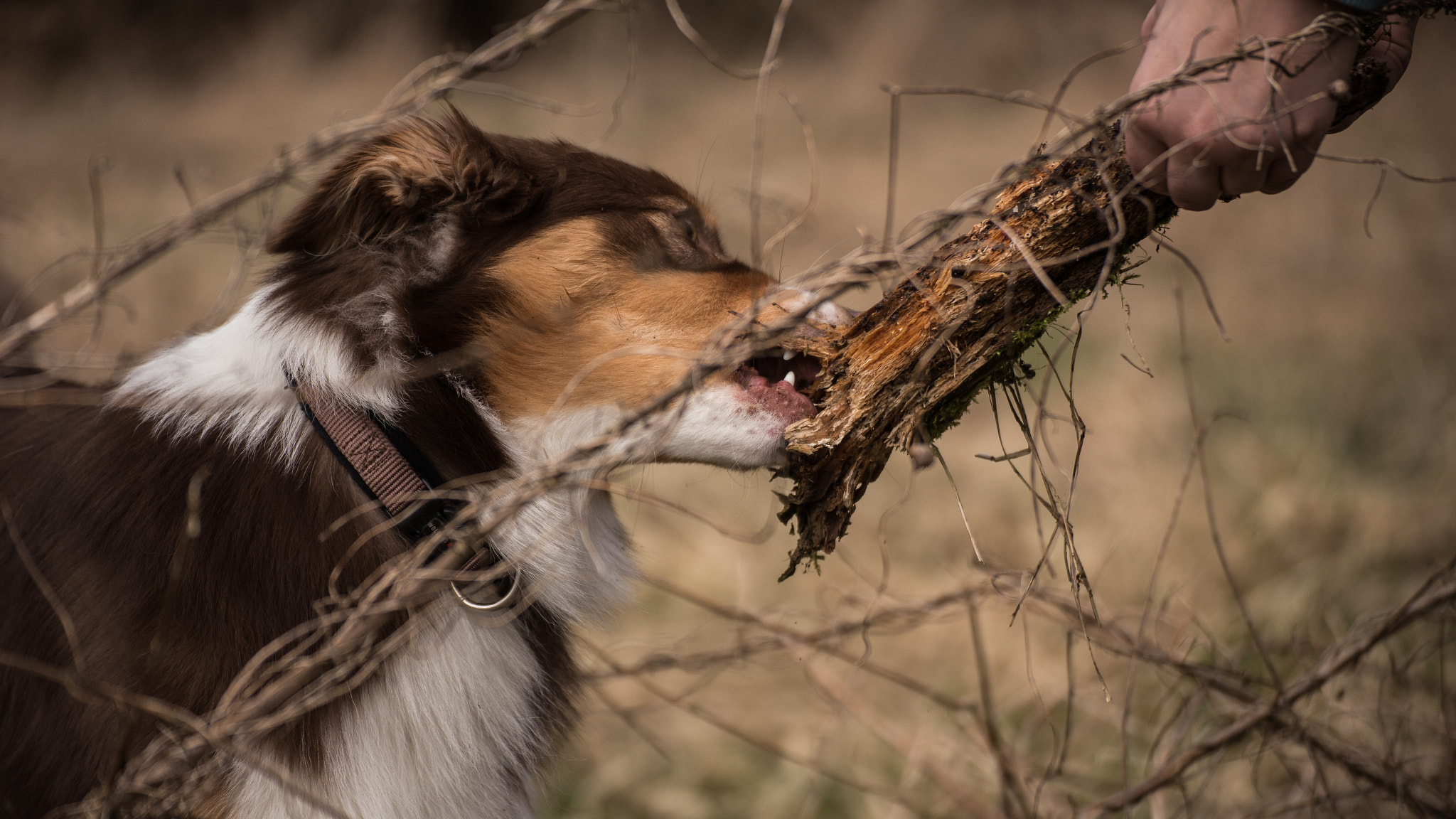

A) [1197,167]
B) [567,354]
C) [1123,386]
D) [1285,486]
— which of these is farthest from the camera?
[1123,386]

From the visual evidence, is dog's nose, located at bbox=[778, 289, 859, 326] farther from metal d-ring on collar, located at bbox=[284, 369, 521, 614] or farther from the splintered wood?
metal d-ring on collar, located at bbox=[284, 369, 521, 614]

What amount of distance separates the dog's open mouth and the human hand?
79cm

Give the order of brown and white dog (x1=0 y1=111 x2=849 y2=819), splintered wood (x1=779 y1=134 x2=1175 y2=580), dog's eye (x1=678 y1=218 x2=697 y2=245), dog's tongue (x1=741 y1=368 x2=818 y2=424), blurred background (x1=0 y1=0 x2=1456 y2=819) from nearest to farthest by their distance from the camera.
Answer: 1. splintered wood (x1=779 y1=134 x2=1175 y2=580)
2. brown and white dog (x1=0 y1=111 x2=849 y2=819)
3. dog's tongue (x1=741 y1=368 x2=818 y2=424)
4. dog's eye (x1=678 y1=218 x2=697 y2=245)
5. blurred background (x1=0 y1=0 x2=1456 y2=819)

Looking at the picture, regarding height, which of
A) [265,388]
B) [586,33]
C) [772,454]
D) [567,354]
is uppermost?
[586,33]

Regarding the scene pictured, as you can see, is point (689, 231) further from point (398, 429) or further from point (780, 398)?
point (398, 429)

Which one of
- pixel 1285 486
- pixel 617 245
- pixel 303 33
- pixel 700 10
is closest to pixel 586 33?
pixel 700 10

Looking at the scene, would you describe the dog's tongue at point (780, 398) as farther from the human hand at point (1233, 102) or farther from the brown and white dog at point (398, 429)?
the human hand at point (1233, 102)

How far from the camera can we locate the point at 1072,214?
1.81 meters

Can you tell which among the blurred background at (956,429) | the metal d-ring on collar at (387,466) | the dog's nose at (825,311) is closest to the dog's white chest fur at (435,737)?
the metal d-ring on collar at (387,466)

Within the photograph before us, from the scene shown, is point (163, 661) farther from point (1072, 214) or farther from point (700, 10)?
point (700, 10)

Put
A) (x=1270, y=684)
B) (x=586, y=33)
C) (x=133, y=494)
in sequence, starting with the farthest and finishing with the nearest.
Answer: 1. (x=586, y=33)
2. (x=1270, y=684)
3. (x=133, y=494)

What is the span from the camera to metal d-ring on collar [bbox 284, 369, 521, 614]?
1.96 meters

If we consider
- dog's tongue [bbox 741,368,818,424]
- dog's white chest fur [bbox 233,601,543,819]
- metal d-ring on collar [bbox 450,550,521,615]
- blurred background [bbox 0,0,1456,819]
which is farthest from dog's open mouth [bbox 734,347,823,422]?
dog's white chest fur [bbox 233,601,543,819]

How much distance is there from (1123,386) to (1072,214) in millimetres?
4352
